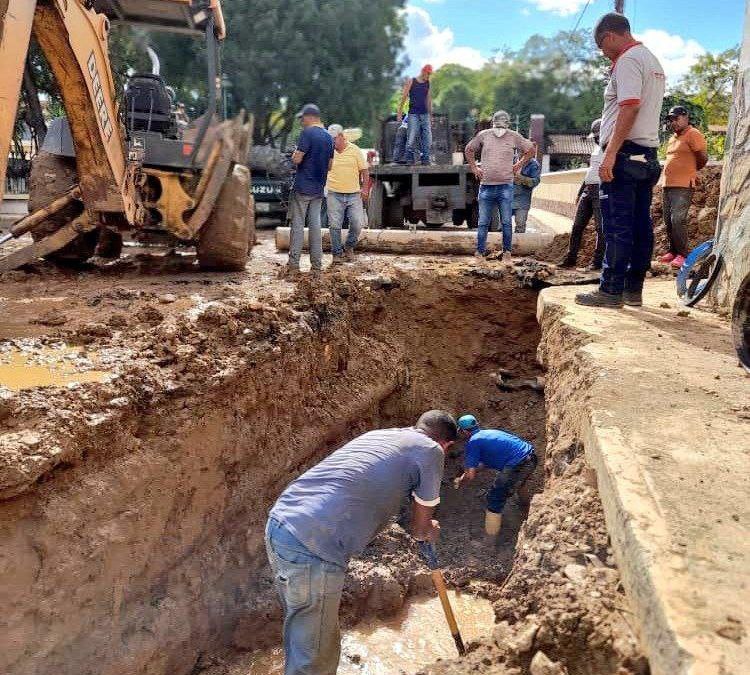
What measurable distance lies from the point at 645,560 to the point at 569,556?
1.74ft

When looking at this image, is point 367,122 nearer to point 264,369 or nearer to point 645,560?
point 264,369

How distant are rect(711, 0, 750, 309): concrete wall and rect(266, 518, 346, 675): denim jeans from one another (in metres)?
3.50

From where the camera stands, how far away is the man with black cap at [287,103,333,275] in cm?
679

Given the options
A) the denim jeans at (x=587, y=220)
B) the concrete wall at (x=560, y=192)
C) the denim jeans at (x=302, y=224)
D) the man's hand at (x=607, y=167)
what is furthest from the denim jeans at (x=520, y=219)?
the concrete wall at (x=560, y=192)

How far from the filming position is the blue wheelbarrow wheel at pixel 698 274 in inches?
186

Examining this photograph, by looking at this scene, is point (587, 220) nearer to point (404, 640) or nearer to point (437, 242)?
point (437, 242)

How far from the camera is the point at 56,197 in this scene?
711 centimetres

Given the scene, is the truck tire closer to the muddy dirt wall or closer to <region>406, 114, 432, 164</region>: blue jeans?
the muddy dirt wall

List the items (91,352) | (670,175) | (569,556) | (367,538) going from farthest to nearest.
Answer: (670,175) < (91,352) < (367,538) < (569,556)

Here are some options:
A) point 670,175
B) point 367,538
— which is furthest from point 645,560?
point 670,175

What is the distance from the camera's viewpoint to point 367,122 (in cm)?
2958

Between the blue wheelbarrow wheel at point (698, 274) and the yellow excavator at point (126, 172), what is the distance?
4.56 meters

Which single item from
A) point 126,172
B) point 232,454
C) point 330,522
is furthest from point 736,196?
point 126,172

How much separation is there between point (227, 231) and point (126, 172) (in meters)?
1.21
